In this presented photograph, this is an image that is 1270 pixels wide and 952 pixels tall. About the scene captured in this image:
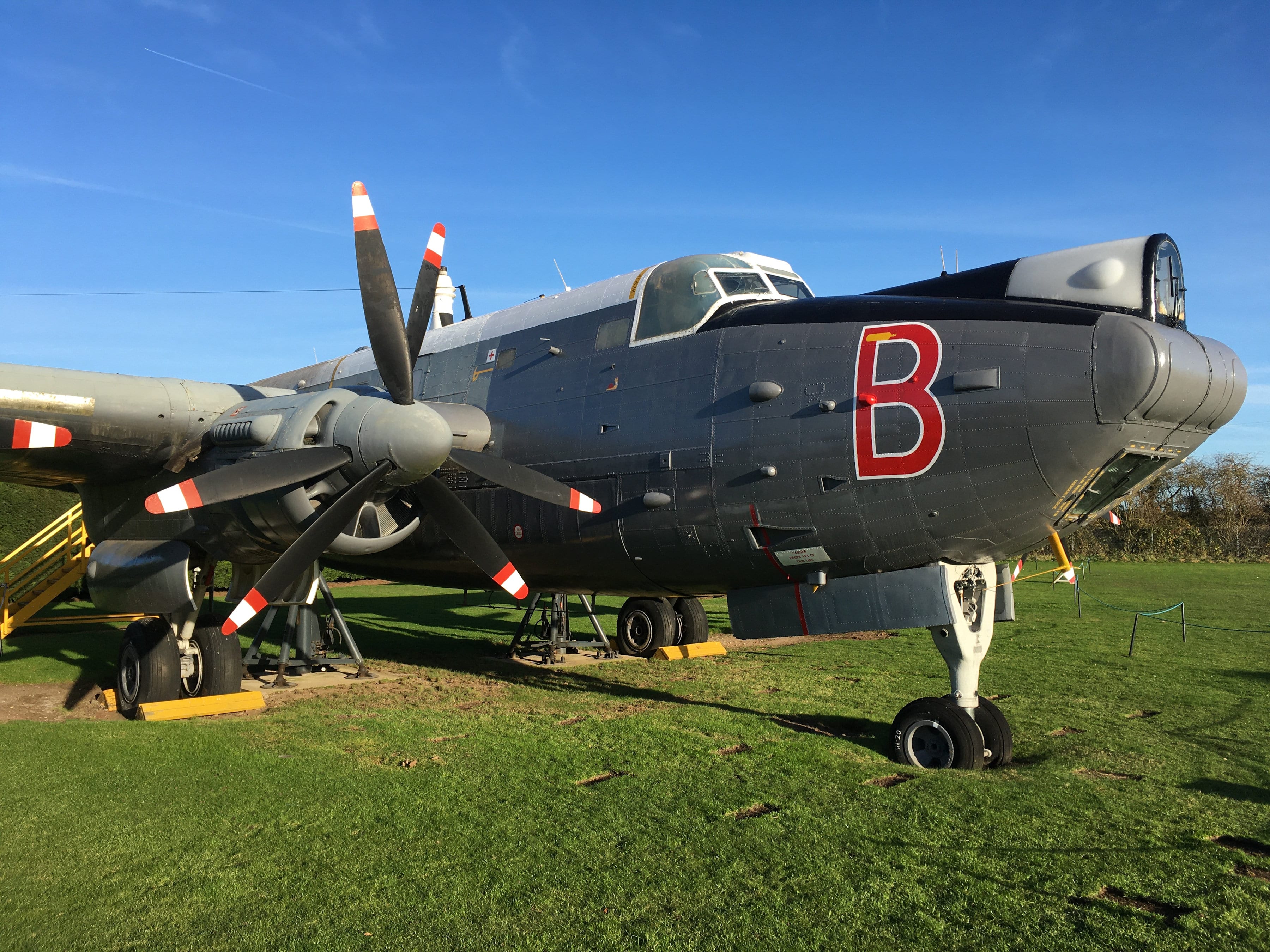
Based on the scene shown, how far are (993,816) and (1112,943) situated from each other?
1.88 meters

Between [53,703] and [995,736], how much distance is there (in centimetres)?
1129

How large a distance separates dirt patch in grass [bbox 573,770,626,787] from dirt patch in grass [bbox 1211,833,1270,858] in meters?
4.51

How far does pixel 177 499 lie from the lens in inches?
307

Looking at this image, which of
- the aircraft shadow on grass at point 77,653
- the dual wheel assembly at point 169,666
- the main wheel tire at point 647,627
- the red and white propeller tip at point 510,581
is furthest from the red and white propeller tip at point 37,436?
the main wheel tire at point 647,627

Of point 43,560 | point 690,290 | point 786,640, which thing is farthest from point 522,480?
point 43,560

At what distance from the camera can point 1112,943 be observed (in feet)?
14.9

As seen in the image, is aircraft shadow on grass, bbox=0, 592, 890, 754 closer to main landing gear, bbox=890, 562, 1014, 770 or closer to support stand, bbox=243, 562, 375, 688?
main landing gear, bbox=890, 562, 1014, 770

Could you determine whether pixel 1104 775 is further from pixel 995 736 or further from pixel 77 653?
pixel 77 653

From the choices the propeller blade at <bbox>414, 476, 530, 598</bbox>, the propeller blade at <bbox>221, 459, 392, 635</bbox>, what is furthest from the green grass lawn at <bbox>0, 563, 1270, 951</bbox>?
the propeller blade at <bbox>414, 476, 530, 598</bbox>

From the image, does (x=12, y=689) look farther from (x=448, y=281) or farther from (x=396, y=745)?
(x=448, y=281)

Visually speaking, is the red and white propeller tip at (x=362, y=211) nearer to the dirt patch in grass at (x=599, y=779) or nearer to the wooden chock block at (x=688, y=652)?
the dirt patch in grass at (x=599, y=779)

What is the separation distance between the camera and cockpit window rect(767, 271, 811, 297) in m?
9.88

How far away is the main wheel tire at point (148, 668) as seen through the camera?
10352 millimetres

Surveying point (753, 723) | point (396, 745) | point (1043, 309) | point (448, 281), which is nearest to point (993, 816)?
point (753, 723)
